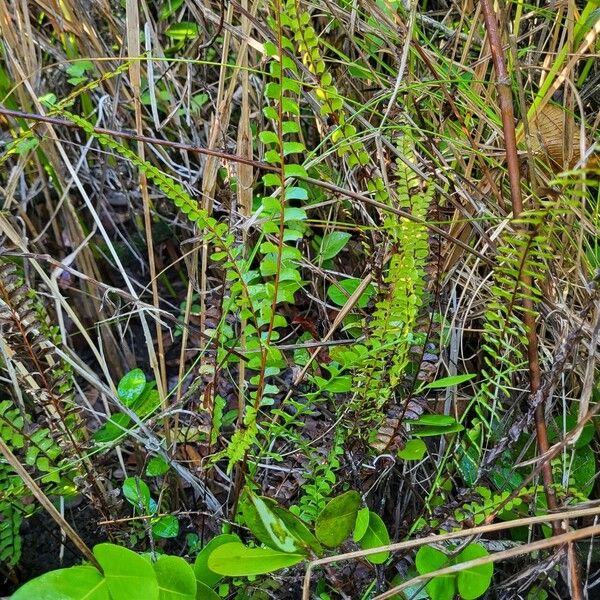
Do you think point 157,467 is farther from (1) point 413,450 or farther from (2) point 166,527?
(1) point 413,450

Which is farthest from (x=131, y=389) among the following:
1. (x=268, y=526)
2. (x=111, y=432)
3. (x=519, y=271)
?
(x=519, y=271)

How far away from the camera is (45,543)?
4.50 ft

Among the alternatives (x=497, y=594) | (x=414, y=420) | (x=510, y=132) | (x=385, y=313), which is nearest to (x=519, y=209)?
(x=510, y=132)

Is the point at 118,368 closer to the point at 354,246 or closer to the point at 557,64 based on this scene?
the point at 354,246

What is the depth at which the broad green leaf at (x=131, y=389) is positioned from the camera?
1.24 meters

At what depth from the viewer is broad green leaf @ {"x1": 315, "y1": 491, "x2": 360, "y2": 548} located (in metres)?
0.94

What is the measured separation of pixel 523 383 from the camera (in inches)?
46.9

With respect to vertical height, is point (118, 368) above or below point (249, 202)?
below

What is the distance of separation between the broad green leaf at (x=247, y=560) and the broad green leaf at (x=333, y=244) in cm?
54

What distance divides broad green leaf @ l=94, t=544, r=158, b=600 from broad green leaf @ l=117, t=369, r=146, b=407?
0.36 metres

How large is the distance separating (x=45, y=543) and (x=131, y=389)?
0.39 meters

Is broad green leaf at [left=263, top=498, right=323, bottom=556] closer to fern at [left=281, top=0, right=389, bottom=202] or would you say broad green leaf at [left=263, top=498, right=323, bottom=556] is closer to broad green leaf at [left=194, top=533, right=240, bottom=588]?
broad green leaf at [left=194, top=533, right=240, bottom=588]

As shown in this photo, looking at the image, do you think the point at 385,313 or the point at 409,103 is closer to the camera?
the point at 385,313

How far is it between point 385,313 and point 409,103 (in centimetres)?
→ 45
